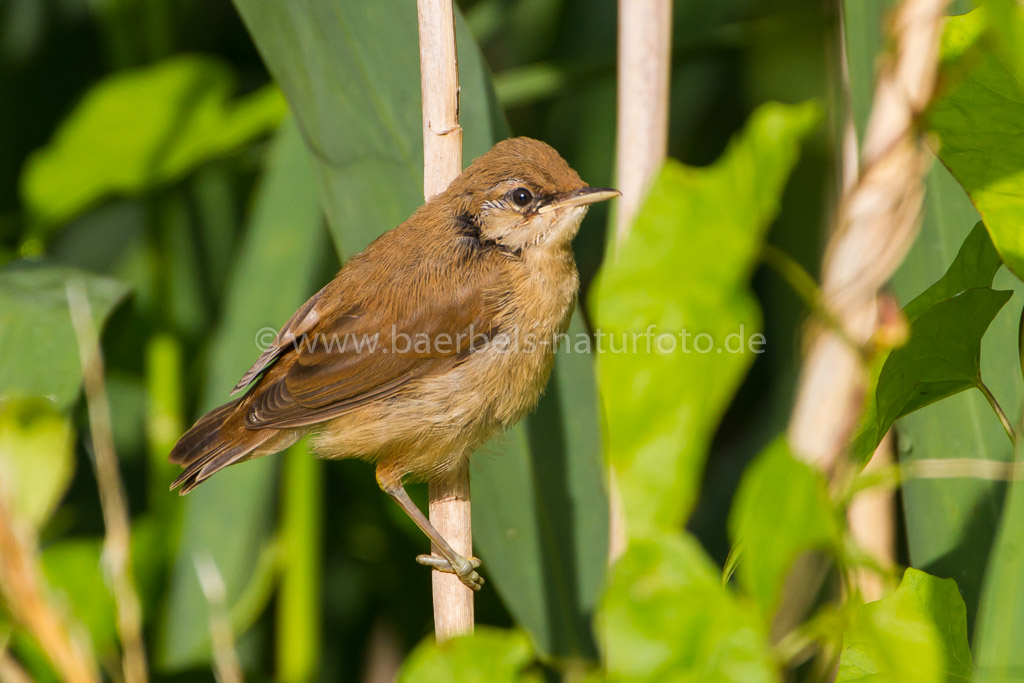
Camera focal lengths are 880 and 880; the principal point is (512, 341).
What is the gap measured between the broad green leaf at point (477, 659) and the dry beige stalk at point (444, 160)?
3.01ft

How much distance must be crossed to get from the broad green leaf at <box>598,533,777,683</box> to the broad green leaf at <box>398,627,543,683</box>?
0.11m

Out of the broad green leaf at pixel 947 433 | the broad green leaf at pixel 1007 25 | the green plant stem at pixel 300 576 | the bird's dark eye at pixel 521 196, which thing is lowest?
the green plant stem at pixel 300 576

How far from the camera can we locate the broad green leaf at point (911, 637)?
2.20 feet

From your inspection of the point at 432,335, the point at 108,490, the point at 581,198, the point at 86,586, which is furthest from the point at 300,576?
the point at 581,198

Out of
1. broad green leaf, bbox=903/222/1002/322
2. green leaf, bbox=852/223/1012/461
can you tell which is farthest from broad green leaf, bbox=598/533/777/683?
broad green leaf, bbox=903/222/1002/322

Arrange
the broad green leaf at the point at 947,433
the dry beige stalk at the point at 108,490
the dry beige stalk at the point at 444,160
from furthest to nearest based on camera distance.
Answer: the dry beige stalk at the point at 444,160 < the broad green leaf at the point at 947,433 < the dry beige stalk at the point at 108,490

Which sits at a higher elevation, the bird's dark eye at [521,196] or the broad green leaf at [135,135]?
the broad green leaf at [135,135]

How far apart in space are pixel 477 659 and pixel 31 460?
0.62m

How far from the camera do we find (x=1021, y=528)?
0.76m

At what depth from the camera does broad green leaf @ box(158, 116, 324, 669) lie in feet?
8.40

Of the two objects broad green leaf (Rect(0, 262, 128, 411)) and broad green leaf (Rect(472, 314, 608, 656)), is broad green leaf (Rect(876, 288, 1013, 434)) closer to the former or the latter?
broad green leaf (Rect(472, 314, 608, 656))

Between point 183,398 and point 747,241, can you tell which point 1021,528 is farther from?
point 183,398

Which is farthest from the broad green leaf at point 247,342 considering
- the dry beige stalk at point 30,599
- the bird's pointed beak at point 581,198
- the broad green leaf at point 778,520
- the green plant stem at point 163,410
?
the broad green leaf at point 778,520

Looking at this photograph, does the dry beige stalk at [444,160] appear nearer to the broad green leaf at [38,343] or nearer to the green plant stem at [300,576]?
the green plant stem at [300,576]
